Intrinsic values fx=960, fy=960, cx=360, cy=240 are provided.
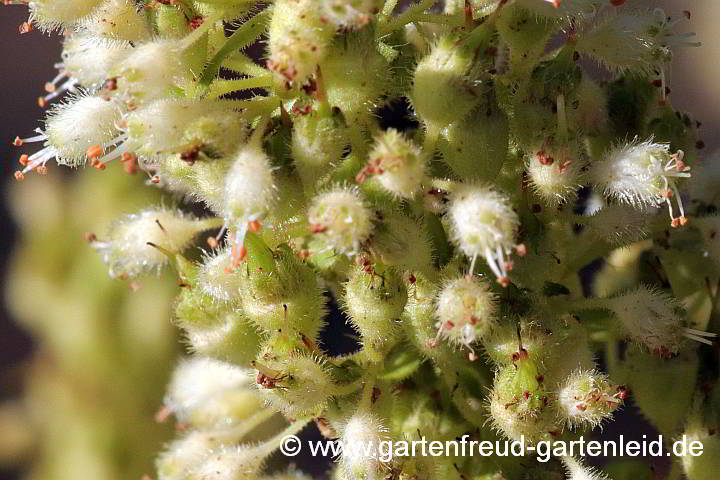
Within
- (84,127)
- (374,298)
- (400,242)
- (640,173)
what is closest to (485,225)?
(400,242)

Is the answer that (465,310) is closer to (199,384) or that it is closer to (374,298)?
(374,298)

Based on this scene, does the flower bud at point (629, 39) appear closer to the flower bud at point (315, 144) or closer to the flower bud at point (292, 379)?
the flower bud at point (315, 144)

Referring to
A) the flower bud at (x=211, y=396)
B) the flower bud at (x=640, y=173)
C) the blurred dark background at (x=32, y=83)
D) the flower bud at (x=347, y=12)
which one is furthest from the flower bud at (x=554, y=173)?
the blurred dark background at (x=32, y=83)

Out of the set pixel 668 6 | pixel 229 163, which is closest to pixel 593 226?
pixel 229 163

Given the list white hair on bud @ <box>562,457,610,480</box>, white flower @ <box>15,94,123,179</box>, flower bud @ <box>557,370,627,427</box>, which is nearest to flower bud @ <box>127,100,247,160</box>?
white flower @ <box>15,94,123,179</box>

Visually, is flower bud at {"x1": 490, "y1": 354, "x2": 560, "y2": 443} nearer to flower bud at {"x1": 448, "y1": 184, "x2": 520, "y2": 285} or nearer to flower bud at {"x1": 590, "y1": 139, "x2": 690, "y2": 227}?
flower bud at {"x1": 448, "y1": 184, "x2": 520, "y2": 285}

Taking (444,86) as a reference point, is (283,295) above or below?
below
